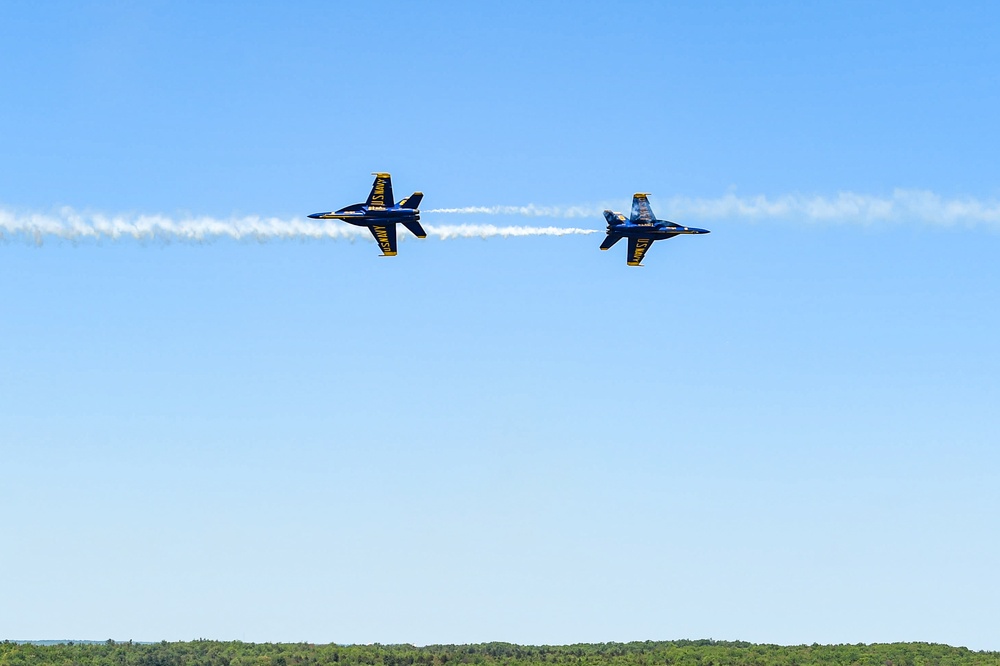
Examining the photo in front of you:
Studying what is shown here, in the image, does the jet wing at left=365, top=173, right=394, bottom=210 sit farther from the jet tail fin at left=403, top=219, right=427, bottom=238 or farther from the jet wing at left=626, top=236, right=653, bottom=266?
A: the jet wing at left=626, top=236, right=653, bottom=266

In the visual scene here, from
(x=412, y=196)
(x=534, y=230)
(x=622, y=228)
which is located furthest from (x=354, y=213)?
(x=622, y=228)

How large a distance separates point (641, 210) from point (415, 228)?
27.1m

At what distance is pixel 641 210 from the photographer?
174000 mm

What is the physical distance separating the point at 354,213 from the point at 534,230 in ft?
69.4

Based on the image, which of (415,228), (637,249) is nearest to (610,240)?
(637,249)

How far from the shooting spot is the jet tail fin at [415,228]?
168250 mm

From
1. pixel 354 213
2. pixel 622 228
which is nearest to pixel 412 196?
pixel 354 213

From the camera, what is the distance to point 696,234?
173375mm

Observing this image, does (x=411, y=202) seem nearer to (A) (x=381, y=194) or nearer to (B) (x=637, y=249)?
(A) (x=381, y=194)

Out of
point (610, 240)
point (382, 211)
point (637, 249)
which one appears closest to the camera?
point (382, 211)

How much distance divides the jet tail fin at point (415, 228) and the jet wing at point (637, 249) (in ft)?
82.4

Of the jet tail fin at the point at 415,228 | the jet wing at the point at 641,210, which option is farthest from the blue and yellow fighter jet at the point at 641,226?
the jet tail fin at the point at 415,228

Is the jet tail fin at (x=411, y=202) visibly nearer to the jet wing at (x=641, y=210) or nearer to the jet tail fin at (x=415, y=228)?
the jet tail fin at (x=415, y=228)

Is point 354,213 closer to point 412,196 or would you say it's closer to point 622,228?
point 412,196
